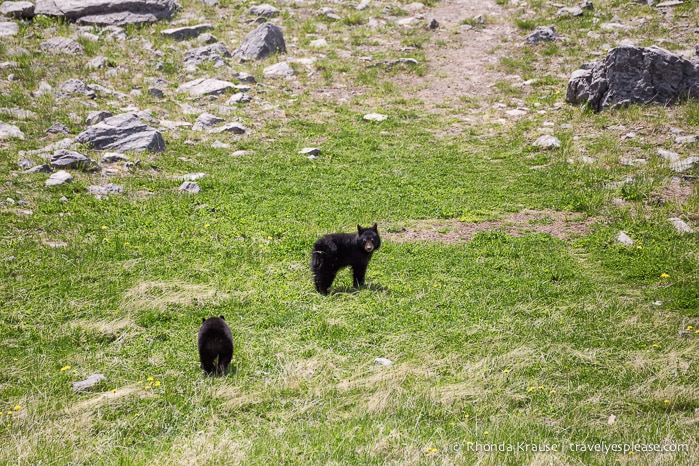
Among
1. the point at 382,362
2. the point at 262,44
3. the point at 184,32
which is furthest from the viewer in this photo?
the point at 184,32

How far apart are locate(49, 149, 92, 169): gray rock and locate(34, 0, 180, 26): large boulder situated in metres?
14.0

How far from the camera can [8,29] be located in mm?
24797

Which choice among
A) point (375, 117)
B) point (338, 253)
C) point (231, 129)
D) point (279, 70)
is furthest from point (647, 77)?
point (338, 253)

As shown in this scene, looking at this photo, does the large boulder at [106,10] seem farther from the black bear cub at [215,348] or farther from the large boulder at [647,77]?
the black bear cub at [215,348]

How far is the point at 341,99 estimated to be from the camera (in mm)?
22719

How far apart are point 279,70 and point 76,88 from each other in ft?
25.5

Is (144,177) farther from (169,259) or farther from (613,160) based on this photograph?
(613,160)

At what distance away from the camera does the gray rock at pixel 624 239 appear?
12.3m

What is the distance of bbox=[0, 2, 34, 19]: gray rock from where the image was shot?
26.2 meters

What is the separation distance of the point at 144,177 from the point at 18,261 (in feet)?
16.9

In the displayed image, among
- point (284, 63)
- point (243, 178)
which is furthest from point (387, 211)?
point (284, 63)

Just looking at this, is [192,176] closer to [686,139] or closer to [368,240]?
[368,240]

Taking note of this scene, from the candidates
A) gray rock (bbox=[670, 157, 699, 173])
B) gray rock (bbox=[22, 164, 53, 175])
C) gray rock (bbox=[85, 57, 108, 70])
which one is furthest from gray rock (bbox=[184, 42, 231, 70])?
gray rock (bbox=[670, 157, 699, 173])

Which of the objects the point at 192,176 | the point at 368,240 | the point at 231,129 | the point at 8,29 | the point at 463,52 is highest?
the point at 8,29
